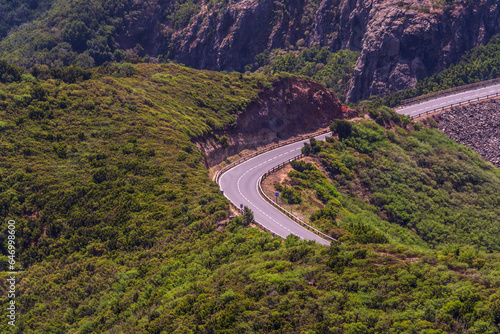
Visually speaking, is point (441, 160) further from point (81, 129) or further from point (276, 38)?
point (276, 38)

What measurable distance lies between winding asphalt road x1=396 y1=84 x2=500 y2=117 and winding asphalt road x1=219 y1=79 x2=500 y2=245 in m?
0.19

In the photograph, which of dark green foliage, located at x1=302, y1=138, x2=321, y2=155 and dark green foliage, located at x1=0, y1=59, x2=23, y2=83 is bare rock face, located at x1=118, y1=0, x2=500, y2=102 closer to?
dark green foliage, located at x1=302, y1=138, x2=321, y2=155

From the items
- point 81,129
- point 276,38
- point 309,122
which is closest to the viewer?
point 81,129

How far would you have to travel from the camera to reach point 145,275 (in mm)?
44781

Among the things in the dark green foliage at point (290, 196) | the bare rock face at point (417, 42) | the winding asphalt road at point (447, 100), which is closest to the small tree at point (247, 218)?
the dark green foliage at point (290, 196)

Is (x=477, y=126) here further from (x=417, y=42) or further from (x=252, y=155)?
(x=252, y=155)

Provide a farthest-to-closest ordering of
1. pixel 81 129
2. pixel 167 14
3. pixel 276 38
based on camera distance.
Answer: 1. pixel 167 14
2. pixel 276 38
3. pixel 81 129

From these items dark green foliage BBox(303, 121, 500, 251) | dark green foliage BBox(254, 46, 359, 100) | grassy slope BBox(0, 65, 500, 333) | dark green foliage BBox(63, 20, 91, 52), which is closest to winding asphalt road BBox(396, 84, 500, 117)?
dark green foliage BBox(303, 121, 500, 251)

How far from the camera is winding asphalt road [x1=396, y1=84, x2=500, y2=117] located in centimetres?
9812

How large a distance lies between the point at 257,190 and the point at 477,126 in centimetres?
5320

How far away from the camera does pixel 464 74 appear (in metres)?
111

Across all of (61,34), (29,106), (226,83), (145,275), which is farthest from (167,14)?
(145,275)

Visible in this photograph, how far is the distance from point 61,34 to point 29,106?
319ft

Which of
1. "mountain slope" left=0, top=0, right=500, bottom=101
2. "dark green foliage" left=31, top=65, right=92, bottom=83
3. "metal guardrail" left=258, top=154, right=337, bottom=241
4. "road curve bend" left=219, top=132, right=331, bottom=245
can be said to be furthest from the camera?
"mountain slope" left=0, top=0, right=500, bottom=101
